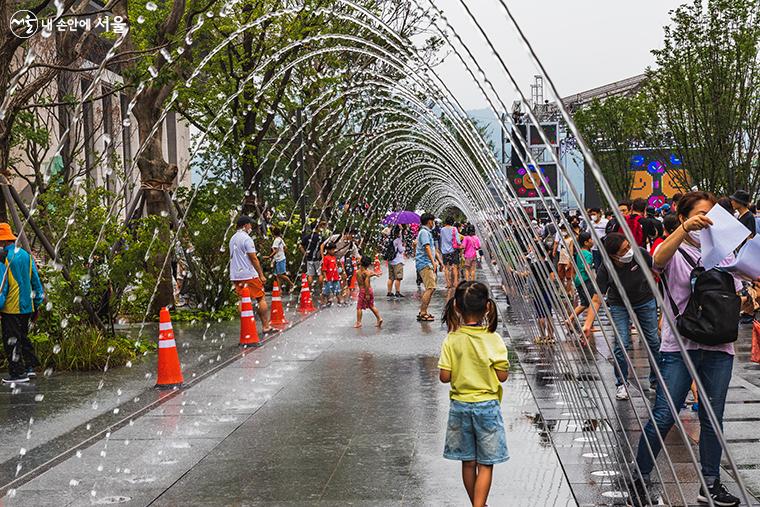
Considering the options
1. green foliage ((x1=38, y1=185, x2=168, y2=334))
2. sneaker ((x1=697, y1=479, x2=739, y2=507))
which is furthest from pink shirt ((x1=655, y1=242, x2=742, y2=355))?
green foliage ((x1=38, y1=185, x2=168, y2=334))

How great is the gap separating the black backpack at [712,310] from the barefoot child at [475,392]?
115 centimetres

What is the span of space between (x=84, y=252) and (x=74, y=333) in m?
1.23

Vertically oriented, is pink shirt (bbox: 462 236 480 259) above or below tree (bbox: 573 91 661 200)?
below

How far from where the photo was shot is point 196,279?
1864cm

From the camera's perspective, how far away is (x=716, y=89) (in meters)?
28.1

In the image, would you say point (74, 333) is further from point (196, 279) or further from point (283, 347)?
point (196, 279)

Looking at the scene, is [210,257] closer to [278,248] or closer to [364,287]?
[278,248]

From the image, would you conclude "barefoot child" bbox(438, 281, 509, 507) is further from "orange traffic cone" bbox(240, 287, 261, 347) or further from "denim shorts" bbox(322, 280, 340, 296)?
"denim shorts" bbox(322, 280, 340, 296)

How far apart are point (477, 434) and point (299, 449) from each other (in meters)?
2.44

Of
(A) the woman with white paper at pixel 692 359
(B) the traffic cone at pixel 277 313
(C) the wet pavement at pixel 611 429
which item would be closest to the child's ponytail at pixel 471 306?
(C) the wet pavement at pixel 611 429

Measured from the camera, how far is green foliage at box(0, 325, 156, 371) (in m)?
12.2

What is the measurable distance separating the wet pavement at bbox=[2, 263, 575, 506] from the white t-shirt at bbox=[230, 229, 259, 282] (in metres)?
3.16

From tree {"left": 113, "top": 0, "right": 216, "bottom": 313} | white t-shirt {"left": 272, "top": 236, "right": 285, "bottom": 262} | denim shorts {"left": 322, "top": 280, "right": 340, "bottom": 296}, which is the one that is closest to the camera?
tree {"left": 113, "top": 0, "right": 216, "bottom": 313}

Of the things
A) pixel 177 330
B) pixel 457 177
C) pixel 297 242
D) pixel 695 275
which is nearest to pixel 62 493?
pixel 695 275
